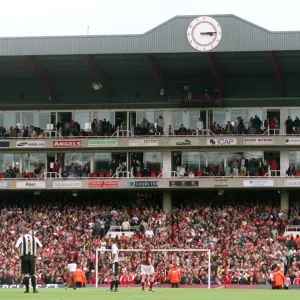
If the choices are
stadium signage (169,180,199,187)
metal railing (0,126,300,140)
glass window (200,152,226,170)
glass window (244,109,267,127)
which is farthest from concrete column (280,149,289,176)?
stadium signage (169,180,199,187)

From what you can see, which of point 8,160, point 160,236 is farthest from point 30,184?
point 160,236

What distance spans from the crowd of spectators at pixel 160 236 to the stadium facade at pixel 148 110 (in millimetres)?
1678

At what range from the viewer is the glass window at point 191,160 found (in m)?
59.2

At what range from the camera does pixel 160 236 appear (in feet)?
171

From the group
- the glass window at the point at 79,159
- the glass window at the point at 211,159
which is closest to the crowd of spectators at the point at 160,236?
the glass window at the point at 79,159

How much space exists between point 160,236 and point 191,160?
A: 869cm

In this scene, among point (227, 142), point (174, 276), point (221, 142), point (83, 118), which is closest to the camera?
point (174, 276)

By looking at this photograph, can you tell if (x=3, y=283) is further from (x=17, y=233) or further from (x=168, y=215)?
(x=168, y=215)

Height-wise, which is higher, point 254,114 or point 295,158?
point 254,114

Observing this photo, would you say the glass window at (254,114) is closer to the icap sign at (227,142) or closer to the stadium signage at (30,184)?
the icap sign at (227,142)

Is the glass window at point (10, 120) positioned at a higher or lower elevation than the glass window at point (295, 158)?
higher

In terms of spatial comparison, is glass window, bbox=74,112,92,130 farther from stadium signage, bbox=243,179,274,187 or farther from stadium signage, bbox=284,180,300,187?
stadium signage, bbox=284,180,300,187

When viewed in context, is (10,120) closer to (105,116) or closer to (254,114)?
(105,116)

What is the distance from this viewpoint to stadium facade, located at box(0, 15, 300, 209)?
183 feet
